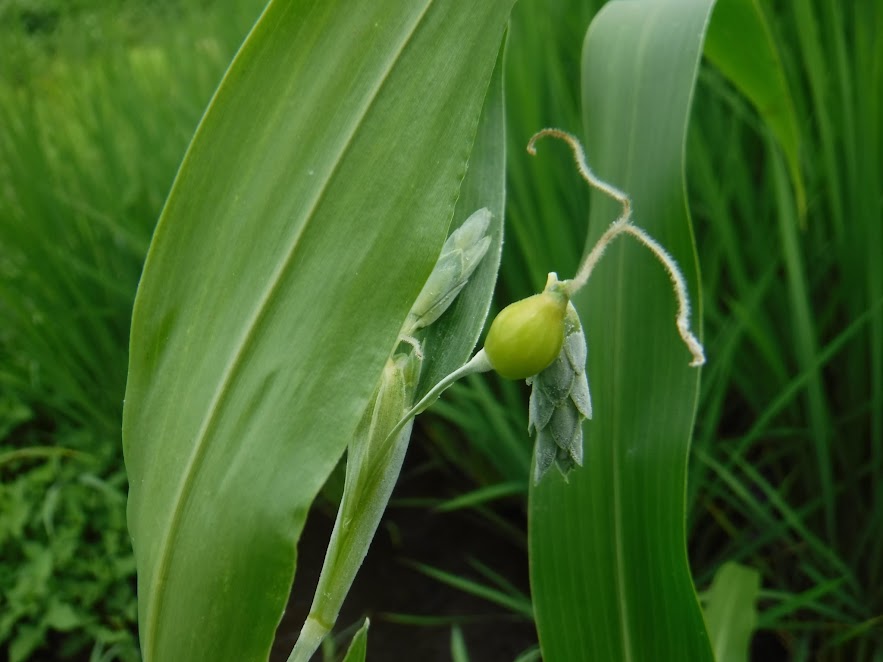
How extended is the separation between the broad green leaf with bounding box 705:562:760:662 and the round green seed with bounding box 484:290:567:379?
0.49 meters

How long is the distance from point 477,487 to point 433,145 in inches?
29.9

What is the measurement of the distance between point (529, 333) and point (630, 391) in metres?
0.23

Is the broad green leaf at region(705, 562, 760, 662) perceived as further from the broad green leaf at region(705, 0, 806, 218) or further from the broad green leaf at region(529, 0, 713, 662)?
the broad green leaf at region(705, 0, 806, 218)

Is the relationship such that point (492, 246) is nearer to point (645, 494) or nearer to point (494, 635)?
point (645, 494)

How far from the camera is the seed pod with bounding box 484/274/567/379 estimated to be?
0.28m

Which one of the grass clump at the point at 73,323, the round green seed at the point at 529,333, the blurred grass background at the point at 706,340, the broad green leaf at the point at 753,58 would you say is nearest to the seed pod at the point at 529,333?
the round green seed at the point at 529,333

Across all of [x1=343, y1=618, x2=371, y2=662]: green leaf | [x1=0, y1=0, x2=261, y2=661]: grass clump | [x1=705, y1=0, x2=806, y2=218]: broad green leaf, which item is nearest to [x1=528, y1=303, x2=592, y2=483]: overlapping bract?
[x1=343, y1=618, x2=371, y2=662]: green leaf

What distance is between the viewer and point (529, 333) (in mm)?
280

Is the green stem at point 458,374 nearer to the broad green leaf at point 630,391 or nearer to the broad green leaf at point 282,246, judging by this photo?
the broad green leaf at point 282,246

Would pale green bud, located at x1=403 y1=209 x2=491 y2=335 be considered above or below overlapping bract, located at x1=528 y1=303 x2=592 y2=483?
above

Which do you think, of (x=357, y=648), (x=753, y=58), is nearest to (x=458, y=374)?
(x=357, y=648)

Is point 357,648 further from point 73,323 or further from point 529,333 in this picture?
point 73,323

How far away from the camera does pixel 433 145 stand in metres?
0.31

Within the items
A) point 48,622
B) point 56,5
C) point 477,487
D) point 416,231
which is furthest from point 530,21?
point 56,5
